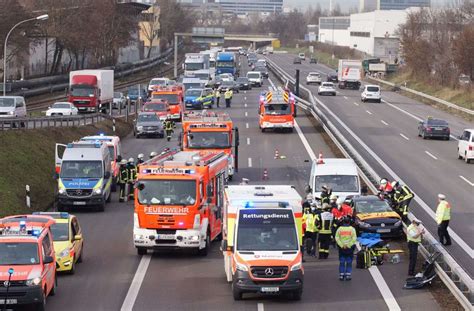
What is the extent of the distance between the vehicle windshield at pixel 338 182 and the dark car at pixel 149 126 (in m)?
25.4

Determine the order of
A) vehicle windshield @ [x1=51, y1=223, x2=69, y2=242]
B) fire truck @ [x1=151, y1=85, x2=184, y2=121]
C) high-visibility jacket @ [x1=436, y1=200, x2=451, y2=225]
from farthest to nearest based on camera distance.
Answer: fire truck @ [x1=151, y1=85, x2=184, y2=121], high-visibility jacket @ [x1=436, y1=200, x2=451, y2=225], vehicle windshield @ [x1=51, y1=223, x2=69, y2=242]

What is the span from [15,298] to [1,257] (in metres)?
1.11

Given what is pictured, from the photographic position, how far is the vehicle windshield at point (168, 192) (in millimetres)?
25953

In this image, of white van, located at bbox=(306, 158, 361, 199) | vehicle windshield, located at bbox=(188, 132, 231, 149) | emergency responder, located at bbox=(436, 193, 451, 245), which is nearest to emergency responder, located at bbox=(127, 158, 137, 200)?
vehicle windshield, located at bbox=(188, 132, 231, 149)

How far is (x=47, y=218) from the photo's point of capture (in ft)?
74.8

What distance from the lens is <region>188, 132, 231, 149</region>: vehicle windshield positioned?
39031 mm

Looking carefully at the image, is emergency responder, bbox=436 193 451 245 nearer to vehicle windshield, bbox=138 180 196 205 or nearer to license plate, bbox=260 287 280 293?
vehicle windshield, bbox=138 180 196 205

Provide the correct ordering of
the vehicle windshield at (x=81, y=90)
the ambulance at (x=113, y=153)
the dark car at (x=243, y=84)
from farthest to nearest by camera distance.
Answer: the dark car at (x=243, y=84) < the vehicle windshield at (x=81, y=90) < the ambulance at (x=113, y=153)

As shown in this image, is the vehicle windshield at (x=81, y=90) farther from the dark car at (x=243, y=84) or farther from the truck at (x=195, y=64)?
the truck at (x=195, y=64)

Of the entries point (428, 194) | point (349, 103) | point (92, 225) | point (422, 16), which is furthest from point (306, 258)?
point (422, 16)

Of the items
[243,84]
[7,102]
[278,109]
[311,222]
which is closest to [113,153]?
[311,222]

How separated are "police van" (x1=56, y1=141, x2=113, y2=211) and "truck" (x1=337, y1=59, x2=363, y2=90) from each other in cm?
6729

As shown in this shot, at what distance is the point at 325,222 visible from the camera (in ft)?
83.4

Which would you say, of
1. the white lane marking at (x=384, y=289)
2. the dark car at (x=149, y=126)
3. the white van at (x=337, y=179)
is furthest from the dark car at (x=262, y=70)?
the white lane marking at (x=384, y=289)
